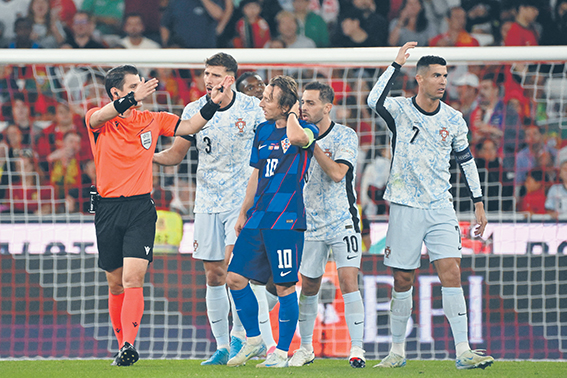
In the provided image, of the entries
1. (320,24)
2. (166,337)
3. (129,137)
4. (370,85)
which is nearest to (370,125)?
(370,85)

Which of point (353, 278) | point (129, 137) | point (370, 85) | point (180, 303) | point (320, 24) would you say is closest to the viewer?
point (129, 137)

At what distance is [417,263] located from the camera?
5223 mm

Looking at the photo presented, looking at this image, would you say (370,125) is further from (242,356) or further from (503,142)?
(242,356)

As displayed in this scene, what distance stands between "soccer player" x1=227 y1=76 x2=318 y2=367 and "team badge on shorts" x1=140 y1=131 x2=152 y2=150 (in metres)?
0.81

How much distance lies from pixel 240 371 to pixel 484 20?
8.48 metres

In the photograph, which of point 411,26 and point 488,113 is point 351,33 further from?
point 488,113

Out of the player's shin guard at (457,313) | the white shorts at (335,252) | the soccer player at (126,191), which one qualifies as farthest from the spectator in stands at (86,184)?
the player's shin guard at (457,313)

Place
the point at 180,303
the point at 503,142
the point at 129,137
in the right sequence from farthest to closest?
the point at 503,142 → the point at 180,303 → the point at 129,137

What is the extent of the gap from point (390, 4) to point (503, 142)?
3.84m

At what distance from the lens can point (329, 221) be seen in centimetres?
540

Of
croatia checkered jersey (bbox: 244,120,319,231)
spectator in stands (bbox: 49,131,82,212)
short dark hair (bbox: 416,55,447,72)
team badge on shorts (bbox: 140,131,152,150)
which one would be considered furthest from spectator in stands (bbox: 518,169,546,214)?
spectator in stands (bbox: 49,131,82,212)

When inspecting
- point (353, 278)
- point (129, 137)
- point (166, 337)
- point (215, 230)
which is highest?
point (129, 137)

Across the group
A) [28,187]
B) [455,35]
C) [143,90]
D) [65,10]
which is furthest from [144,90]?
[65,10]

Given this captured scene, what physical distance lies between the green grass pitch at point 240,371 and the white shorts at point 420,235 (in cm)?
82
